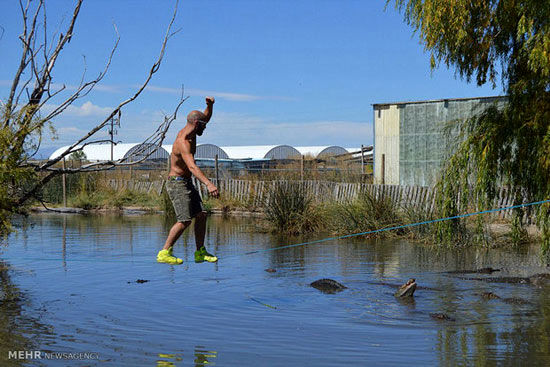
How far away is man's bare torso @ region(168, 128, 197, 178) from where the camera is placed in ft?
30.4

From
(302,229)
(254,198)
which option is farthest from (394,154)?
(302,229)

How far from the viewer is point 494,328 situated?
893 centimetres

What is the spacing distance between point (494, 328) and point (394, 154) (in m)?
22.9

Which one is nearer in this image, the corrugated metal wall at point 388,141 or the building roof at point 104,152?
the corrugated metal wall at point 388,141

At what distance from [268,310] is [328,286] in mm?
1755

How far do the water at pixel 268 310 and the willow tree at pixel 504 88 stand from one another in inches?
66.5

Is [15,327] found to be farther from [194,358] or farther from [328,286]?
[328,286]

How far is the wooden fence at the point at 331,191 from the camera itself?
19766mm

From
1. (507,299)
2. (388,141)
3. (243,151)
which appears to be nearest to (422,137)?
(388,141)

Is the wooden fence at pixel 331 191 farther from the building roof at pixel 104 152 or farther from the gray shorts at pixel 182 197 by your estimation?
the building roof at pixel 104 152

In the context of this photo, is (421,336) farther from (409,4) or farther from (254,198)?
(254,198)

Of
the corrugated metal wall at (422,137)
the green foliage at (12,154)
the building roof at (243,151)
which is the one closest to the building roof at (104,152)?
the building roof at (243,151)

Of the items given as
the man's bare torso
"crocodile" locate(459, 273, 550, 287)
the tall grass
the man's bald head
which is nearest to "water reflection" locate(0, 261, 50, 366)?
the man's bare torso

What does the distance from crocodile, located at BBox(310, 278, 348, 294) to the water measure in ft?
0.40
